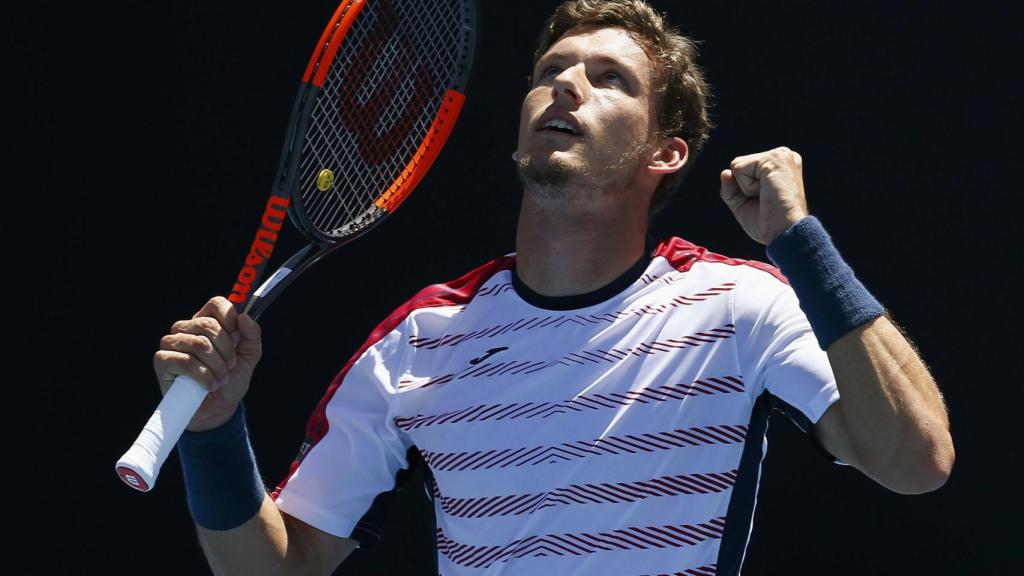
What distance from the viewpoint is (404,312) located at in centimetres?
232

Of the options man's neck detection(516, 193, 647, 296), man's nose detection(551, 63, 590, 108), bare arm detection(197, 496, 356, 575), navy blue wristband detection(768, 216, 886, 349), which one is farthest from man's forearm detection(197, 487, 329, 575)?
navy blue wristband detection(768, 216, 886, 349)

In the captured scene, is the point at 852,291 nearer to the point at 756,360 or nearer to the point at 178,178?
the point at 756,360

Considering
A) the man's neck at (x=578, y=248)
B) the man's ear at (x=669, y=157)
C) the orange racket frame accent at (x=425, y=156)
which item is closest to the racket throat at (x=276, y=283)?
the orange racket frame accent at (x=425, y=156)

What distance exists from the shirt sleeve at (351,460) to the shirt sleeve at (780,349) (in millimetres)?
555

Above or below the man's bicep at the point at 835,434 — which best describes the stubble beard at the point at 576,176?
above

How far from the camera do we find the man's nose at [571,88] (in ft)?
7.14

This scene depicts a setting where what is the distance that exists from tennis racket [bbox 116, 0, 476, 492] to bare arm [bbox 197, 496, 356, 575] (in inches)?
12.5

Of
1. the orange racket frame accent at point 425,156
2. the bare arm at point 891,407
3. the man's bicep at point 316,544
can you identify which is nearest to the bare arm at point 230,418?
the man's bicep at point 316,544

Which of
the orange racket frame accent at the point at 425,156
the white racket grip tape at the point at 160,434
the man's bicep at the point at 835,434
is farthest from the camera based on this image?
the orange racket frame accent at the point at 425,156

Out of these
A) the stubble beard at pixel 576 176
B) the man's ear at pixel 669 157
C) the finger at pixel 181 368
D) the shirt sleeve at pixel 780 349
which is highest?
the stubble beard at pixel 576 176

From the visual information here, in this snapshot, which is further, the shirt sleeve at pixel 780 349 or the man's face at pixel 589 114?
the man's face at pixel 589 114

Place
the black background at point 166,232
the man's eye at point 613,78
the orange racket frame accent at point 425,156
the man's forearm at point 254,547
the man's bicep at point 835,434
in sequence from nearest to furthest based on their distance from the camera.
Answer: the man's bicep at point 835,434 → the man's forearm at point 254,547 → the man's eye at point 613,78 → the orange racket frame accent at point 425,156 → the black background at point 166,232

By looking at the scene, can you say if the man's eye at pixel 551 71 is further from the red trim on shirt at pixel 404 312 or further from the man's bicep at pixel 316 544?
the man's bicep at pixel 316 544

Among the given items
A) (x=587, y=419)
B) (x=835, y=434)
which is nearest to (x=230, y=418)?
(x=587, y=419)
